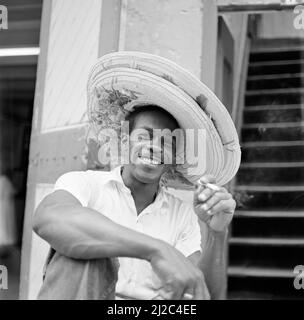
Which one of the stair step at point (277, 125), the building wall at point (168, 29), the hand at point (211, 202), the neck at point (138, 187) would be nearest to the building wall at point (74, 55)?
the building wall at point (168, 29)

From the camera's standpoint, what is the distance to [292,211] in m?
2.68

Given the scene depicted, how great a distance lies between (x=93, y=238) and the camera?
1.47 metres

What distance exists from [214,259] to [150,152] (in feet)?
1.45

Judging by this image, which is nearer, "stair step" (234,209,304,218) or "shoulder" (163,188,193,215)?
"shoulder" (163,188,193,215)

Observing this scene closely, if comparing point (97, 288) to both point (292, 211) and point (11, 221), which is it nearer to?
point (11, 221)

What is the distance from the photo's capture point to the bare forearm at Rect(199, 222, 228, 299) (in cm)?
164

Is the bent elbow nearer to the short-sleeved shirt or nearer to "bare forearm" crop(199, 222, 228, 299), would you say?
the short-sleeved shirt

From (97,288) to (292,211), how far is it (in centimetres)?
149

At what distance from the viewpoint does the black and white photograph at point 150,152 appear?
1.52 m

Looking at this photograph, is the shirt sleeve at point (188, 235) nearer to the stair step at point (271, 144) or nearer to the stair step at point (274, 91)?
the stair step at point (271, 144)

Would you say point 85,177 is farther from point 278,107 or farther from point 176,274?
point 278,107

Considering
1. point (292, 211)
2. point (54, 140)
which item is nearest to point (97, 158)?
point (54, 140)

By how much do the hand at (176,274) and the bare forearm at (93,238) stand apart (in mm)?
33

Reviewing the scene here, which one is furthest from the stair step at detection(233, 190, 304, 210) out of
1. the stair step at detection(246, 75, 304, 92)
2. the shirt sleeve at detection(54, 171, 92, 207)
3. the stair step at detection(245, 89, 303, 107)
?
the shirt sleeve at detection(54, 171, 92, 207)
